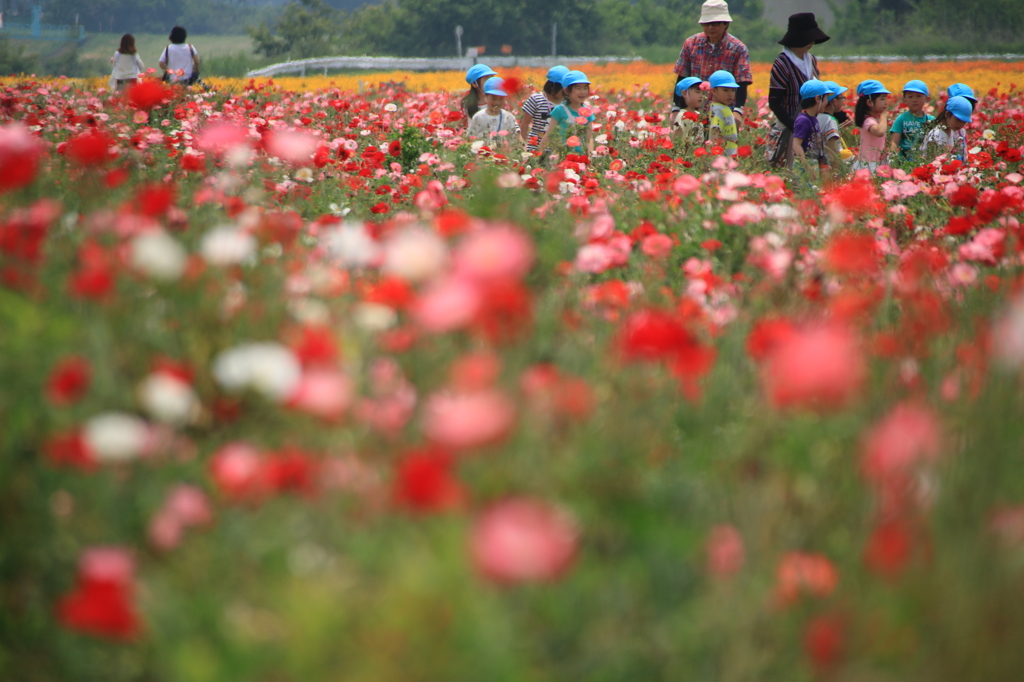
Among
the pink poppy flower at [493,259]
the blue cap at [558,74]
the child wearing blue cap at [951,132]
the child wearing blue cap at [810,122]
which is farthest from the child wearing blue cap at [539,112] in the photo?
the pink poppy flower at [493,259]

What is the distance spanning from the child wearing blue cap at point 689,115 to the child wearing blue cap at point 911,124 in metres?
1.58

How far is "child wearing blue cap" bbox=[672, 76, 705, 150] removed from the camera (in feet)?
19.7

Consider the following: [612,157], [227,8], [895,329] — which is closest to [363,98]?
[612,157]

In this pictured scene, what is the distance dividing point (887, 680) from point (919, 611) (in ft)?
0.61

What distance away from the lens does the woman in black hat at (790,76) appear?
244 inches

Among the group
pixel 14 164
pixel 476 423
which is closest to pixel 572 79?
pixel 14 164

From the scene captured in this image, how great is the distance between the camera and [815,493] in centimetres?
168

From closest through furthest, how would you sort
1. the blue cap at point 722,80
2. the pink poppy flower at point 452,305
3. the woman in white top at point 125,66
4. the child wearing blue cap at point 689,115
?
the pink poppy flower at point 452,305
the child wearing blue cap at point 689,115
the blue cap at point 722,80
the woman in white top at point 125,66

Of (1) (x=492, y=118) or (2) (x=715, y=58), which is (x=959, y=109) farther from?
(1) (x=492, y=118)

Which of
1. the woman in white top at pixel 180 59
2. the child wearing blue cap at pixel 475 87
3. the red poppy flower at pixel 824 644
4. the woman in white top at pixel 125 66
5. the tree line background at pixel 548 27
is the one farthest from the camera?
the tree line background at pixel 548 27

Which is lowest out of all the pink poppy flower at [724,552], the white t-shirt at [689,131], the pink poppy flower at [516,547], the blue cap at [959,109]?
the pink poppy flower at [724,552]

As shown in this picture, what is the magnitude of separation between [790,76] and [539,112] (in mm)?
1834

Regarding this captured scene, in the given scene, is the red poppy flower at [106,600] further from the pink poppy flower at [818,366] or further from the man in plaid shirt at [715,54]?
the man in plaid shirt at [715,54]

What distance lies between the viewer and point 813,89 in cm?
594
